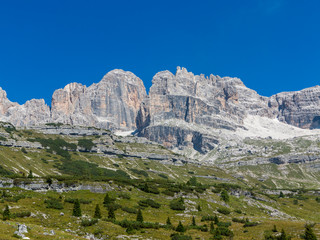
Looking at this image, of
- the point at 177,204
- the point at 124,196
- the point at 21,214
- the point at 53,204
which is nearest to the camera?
the point at 21,214

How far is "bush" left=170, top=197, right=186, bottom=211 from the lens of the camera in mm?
126250

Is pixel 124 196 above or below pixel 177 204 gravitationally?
above

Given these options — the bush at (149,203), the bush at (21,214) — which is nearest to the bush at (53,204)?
the bush at (21,214)

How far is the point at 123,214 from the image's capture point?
102812mm

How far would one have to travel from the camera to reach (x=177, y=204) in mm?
131375

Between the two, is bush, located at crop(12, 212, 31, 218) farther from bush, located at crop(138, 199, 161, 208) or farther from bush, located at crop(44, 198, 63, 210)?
bush, located at crop(138, 199, 161, 208)

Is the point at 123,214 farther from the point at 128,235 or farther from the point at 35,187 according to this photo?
the point at 35,187

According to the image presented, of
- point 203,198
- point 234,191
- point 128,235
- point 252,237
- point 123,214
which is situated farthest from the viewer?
point 234,191

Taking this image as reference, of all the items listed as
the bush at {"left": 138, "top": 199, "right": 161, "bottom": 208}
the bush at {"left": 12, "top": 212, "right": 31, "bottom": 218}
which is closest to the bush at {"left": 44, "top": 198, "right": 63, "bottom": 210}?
the bush at {"left": 12, "top": 212, "right": 31, "bottom": 218}

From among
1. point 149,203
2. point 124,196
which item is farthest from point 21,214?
point 149,203

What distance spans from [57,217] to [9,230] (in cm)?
3417

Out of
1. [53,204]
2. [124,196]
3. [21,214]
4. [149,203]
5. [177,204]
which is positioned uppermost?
[124,196]

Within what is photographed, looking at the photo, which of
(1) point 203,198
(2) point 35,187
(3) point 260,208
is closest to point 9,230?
(2) point 35,187

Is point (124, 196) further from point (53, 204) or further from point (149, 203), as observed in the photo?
point (53, 204)
